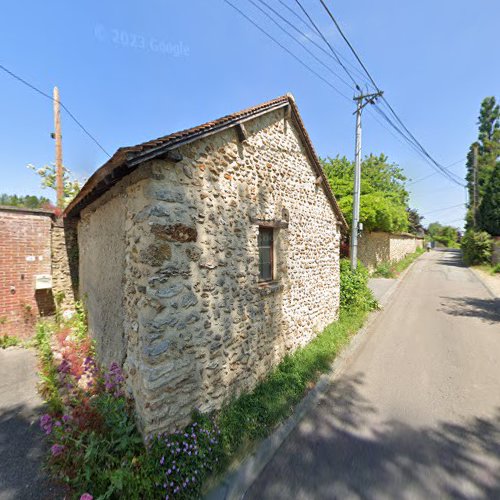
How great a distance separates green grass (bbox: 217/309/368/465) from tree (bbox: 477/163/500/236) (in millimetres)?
22779

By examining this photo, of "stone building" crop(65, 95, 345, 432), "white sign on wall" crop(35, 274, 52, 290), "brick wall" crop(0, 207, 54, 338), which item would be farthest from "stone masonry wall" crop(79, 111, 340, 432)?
"brick wall" crop(0, 207, 54, 338)

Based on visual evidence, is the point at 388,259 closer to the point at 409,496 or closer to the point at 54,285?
the point at 409,496

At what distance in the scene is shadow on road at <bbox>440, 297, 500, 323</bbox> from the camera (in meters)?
8.89

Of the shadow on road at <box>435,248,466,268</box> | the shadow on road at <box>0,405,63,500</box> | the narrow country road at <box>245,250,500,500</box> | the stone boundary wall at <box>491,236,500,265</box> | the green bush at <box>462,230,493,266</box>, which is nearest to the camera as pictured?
the shadow on road at <box>0,405,63,500</box>

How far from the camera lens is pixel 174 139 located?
307 centimetres

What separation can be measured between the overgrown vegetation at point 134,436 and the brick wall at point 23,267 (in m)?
2.72

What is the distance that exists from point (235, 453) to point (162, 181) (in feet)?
11.9

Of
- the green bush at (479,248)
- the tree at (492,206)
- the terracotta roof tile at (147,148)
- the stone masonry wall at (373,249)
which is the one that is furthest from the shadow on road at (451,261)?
the terracotta roof tile at (147,148)

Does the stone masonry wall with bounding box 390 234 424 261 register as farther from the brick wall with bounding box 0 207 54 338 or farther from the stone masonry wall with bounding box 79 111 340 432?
the brick wall with bounding box 0 207 54 338

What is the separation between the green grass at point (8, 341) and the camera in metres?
6.67

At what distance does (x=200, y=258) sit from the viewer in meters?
3.55

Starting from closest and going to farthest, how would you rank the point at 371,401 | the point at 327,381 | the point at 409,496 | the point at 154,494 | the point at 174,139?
1. the point at 154,494
2. the point at 409,496
3. the point at 174,139
4. the point at 371,401
5. the point at 327,381

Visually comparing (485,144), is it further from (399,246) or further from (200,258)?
(200,258)

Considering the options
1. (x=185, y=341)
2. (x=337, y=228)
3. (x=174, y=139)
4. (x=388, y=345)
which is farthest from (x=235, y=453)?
(x=337, y=228)
